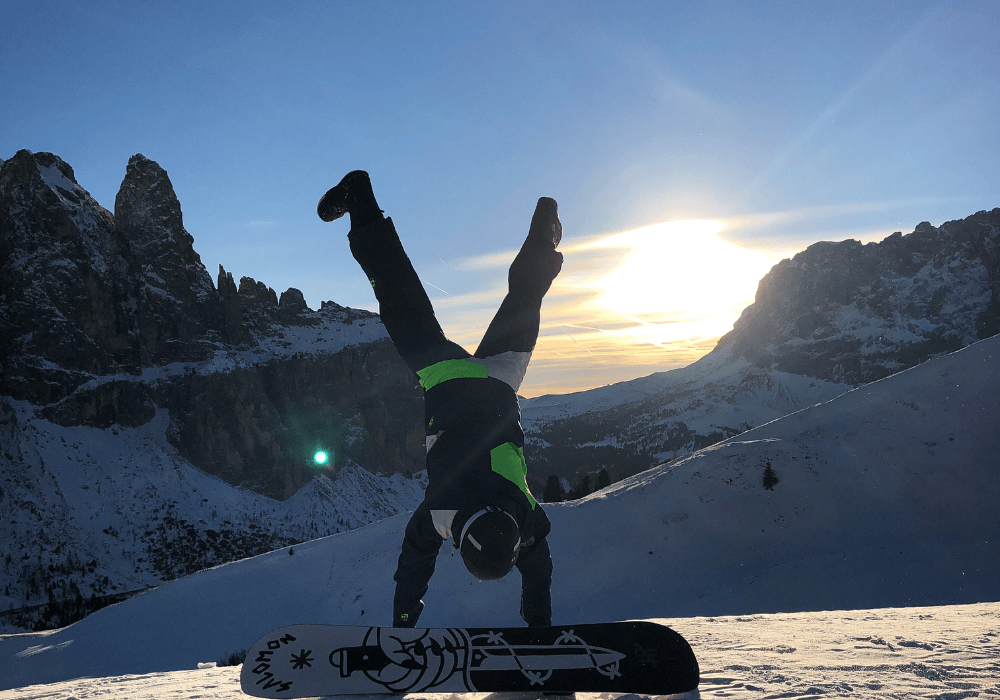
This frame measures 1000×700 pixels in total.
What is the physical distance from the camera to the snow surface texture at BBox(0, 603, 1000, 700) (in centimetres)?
370

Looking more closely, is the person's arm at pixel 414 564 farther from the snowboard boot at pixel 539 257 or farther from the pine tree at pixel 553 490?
the pine tree at pixel 553 490

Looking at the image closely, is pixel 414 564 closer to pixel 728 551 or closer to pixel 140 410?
pixel 728 551

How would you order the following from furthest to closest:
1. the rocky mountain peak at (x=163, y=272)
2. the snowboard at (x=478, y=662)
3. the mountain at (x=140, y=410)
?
the rocky mountain peak at (x=163, y=272) → the mountain at (x=140, y=410) → the snowboard at (x=478, y=662)

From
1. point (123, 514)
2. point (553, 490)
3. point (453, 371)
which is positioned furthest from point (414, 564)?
point (123, 514)

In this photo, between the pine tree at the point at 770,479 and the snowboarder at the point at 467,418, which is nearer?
the snowboarder at the point at 467,418

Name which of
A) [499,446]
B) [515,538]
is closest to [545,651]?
[515,538]

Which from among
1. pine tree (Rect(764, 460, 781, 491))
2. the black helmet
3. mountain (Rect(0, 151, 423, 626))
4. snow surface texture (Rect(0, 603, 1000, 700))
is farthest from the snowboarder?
mountain (Rect(0, 151, 423, 626))

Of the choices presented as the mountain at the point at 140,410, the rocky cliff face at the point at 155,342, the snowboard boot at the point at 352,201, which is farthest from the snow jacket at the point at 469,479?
the rocky cliff face at the point at 155,342

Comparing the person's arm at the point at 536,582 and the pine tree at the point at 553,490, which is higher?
the person's arm at the point at 536,582

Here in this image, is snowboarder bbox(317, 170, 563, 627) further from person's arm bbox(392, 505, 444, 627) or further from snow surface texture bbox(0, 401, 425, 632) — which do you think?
snow surface texture bbox(0, 401, 425, 632)

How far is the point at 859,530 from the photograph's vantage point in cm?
2198

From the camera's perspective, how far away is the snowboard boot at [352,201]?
5312 millimetres

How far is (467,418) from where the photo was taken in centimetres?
461

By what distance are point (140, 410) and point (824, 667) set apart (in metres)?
148
